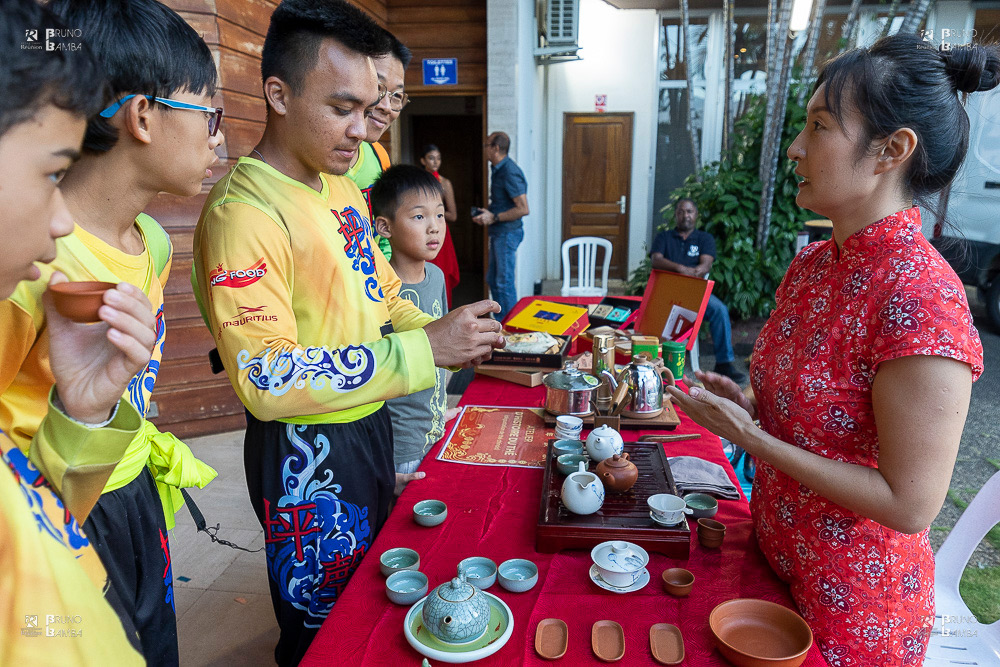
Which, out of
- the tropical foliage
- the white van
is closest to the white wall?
the tropical foliage

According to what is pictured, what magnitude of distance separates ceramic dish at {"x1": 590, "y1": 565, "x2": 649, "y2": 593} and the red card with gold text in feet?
1.88

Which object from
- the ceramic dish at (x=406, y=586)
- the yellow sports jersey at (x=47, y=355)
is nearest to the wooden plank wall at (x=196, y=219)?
the yellow sports jersey at (x=47, y=355)

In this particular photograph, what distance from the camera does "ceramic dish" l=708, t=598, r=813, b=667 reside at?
1043mm

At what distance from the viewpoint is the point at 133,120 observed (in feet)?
3.39

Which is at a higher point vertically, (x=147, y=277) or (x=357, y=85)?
(x=357, y=85)

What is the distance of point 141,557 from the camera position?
121 cm

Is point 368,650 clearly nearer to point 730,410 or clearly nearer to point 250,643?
point 730,410

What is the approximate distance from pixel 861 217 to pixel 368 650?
4.15 feet

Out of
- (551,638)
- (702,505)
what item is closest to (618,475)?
(702,505)

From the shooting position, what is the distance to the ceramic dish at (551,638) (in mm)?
1083

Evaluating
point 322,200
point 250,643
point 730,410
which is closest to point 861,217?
point 730,410

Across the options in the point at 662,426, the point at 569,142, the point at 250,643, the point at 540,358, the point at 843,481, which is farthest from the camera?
A: the point at 569,142

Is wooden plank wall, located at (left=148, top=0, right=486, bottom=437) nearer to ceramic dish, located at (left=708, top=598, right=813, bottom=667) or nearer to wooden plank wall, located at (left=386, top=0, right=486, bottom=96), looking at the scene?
wooden plank wall, located at (left=386, top=0, right=486, bottom=96)

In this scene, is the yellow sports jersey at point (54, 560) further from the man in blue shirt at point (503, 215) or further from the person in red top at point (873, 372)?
the man in blue shirt at point (503, 215)
